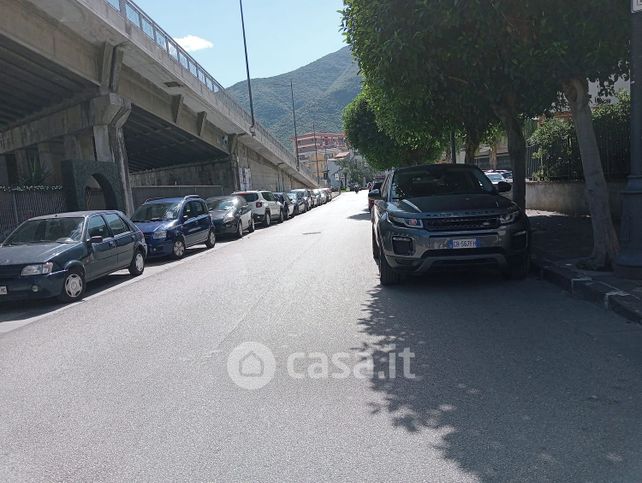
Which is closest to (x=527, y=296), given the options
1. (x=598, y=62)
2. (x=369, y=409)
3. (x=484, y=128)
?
(x=598, y=62)

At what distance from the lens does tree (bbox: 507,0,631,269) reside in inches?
275

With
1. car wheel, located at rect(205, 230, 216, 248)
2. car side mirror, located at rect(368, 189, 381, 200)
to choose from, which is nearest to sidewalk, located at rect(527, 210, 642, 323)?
car side mirror, located at rect(368, 189, 381, 200)

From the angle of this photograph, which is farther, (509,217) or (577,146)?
(577,146)

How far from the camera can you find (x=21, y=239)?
961cm

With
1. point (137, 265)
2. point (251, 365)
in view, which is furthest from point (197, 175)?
point (251, 365)

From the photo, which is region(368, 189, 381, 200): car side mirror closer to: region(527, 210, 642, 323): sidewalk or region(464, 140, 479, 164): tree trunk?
region(527, 210, 642, 323): sidewalk

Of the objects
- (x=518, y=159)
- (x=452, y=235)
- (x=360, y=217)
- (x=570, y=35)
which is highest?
(x=570, y=35)

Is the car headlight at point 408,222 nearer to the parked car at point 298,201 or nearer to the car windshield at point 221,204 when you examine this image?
the car windshield at point 221,204

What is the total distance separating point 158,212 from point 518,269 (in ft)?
34.8

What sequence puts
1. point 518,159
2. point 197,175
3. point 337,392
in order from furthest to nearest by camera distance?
point 197,175
point 518,159
point 337,392

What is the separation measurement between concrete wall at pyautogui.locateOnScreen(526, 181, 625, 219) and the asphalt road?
6.71 meters

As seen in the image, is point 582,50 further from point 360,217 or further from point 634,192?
point 360,217

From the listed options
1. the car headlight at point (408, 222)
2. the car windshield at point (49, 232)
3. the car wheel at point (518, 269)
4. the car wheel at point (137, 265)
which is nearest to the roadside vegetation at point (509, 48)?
the car wheel at point (518, 269)

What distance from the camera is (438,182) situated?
8.92 meters
